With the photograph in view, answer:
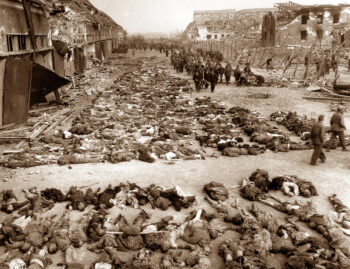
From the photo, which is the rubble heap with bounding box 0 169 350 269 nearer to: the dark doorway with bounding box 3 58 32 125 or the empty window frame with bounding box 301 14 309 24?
the dark doorway with bounding box 3 58 32 125

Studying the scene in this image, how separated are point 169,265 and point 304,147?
21.1ft

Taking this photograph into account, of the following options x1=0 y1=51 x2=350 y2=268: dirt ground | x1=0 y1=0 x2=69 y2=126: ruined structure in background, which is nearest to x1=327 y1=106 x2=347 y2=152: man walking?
x1=0 y1=51 x2=350 y2=268: dirt ground

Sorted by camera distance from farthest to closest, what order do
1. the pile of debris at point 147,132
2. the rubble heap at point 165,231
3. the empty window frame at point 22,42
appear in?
the empty window frame at point 22,42
the pile of debris at point 147,132
the rubble heap at point 165,231

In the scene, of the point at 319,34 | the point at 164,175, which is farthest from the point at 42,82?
the point at 319,34

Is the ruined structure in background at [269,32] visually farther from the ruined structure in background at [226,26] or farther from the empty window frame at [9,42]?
the empty window frame at [9,42]

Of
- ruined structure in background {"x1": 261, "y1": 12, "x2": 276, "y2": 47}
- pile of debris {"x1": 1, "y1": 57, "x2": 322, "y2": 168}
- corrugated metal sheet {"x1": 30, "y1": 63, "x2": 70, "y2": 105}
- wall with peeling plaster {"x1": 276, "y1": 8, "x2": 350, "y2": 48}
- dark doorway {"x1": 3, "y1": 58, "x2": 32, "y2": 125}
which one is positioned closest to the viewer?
pile of debris {"x1": 1, "y1": 57, "x2": 322, "y2": 168}

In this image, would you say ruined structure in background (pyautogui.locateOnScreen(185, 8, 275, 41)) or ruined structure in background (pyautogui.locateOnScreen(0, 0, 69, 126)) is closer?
ruined structure in background (pyautogui.locateOnScreen(0, 0, 69, 126))

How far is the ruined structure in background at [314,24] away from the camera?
34.1m

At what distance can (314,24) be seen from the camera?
3481 cm

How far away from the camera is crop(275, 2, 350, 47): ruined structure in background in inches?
1342

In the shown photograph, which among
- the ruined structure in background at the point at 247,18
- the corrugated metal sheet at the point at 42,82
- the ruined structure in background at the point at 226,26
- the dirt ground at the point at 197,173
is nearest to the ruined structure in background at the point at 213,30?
the ruined structure in background at the point at 226,26

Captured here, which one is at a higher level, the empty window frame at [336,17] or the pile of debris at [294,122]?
the empty window frame at [336,17]

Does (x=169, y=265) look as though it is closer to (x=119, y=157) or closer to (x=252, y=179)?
(x=252, y=179)

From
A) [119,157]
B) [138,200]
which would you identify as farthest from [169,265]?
[119,157]
